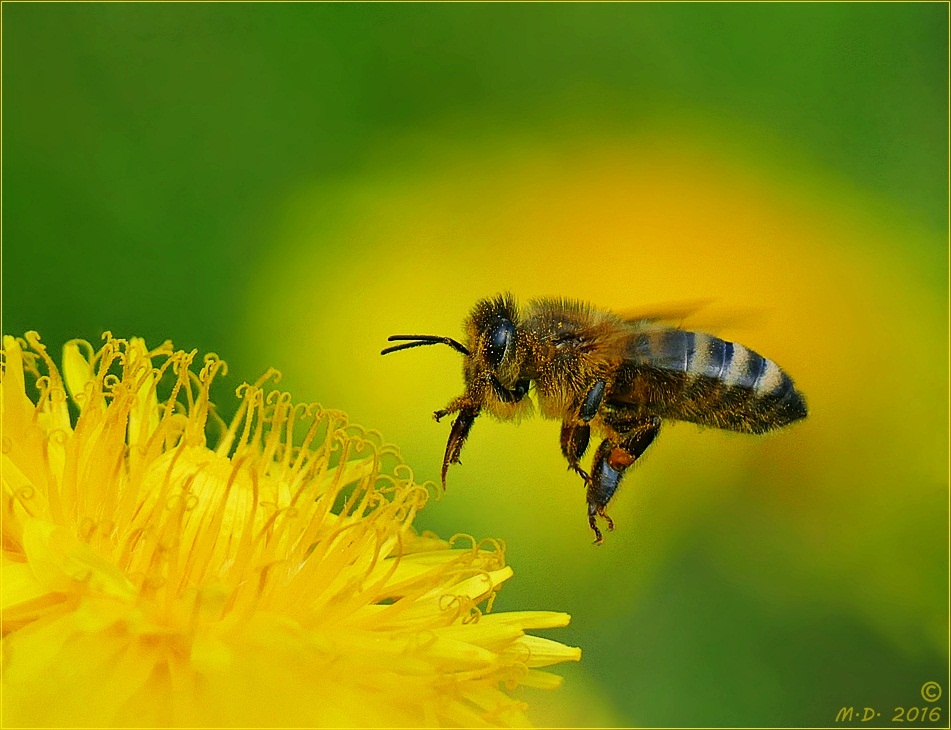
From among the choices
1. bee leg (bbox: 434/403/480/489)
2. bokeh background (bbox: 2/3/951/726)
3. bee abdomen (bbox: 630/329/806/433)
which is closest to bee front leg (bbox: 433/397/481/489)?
bee leg (bbox: 434/403/480/489)

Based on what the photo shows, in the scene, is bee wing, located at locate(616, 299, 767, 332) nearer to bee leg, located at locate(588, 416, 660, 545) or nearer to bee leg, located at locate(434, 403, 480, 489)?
bee leg, located at locate(588, 416, 660, 545)

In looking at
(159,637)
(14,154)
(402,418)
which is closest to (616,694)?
(402,418)

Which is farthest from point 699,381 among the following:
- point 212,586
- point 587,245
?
point 587,245

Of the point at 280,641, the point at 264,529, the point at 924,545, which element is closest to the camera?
the point at 280,641

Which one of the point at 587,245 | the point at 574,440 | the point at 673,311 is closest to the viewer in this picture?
the point at 673,311

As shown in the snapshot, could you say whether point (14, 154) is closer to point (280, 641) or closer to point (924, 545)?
point (280, 641)

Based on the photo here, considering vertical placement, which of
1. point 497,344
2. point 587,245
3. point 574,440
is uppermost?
point 587,245

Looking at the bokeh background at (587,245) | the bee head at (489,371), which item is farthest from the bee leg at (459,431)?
the bokeh background at (587,245)

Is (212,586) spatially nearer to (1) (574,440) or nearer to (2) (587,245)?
(1) (574,440)
